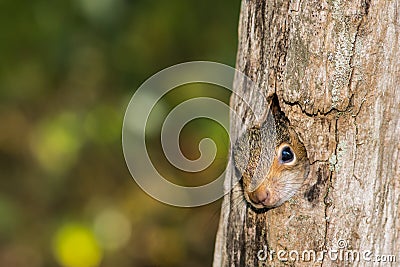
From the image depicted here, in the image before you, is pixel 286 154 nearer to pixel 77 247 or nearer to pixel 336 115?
pixel 336 115

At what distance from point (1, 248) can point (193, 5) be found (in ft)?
5.05

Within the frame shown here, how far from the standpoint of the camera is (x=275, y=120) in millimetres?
1524

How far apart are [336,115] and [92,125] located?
2.09 metres

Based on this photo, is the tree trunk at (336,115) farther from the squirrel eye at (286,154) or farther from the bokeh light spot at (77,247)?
the bokeh light spot at (77,247)

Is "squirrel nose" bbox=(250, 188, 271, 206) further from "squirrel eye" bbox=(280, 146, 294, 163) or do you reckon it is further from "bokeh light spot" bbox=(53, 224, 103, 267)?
"bokeh light spot" bbox=(53, 224, 103, 267)

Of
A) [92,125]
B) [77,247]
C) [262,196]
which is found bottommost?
[262,196]

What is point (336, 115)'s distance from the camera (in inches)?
58.5

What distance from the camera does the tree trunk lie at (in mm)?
1464

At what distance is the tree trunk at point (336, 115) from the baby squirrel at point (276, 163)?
2 centimetres

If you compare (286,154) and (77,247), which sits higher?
(77,247)

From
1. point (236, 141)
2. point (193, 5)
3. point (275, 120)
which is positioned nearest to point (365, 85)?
Answer: point (275, 120)

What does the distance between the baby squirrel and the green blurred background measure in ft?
4.83

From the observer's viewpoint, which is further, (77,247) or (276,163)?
(77,247)

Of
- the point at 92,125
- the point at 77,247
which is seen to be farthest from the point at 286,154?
the point at 92,125
